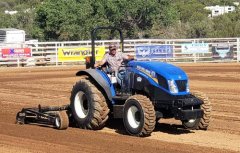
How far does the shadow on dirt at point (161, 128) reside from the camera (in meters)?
9.47

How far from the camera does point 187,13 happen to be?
87.6m

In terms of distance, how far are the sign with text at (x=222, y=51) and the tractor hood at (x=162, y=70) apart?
979 inches

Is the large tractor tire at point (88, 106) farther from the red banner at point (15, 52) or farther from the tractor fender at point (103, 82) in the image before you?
the red banner at point (15, 52)

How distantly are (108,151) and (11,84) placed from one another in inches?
521

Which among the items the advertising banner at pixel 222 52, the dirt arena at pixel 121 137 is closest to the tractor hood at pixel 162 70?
the dirt arena at pixel 121 137

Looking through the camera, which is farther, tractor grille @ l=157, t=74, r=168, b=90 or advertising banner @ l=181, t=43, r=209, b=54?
advertising banner @ l=181, t=43, r=209, b=54

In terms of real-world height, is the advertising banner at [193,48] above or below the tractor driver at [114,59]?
above

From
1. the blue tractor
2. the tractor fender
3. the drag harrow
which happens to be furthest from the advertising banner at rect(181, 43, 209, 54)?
the tractor fender

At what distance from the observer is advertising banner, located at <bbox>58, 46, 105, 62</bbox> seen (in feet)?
105

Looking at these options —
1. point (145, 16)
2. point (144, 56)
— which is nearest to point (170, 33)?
point (145, 16)

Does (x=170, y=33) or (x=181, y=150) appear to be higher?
(x=170, y=33)

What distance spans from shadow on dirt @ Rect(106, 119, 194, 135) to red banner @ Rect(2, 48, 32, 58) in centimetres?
2233

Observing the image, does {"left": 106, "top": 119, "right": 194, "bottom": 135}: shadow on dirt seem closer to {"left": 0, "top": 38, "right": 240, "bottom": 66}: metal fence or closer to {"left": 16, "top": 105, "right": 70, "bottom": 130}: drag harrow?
{"left": 16, "top": 105, "right": 70, "bottom": 130}: drag harrow

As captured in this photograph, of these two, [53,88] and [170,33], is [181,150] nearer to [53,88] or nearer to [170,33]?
[53,88]
